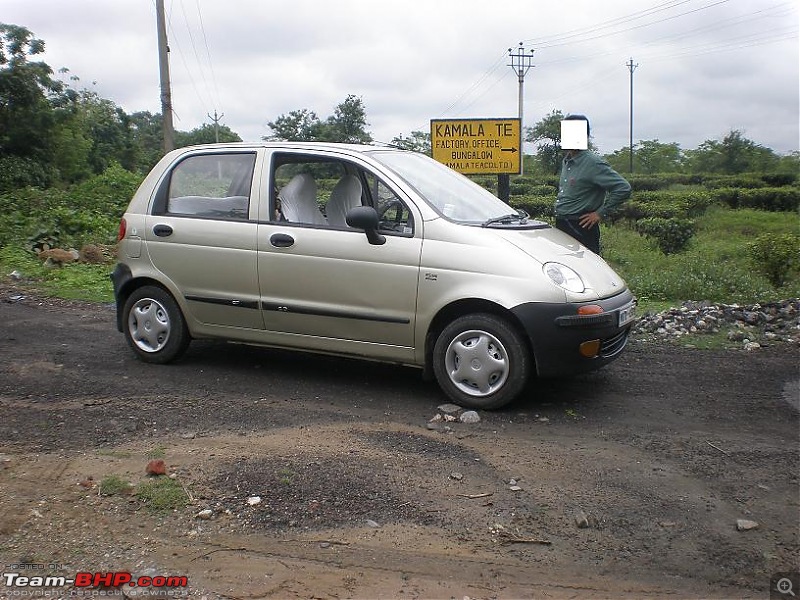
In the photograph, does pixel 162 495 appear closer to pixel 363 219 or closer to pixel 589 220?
pixel 363 219

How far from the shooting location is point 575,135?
24.9 ft

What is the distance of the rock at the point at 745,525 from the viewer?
12.3ft

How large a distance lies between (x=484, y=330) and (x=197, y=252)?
2.41 m

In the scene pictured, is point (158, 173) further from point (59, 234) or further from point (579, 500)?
point (59, 234)

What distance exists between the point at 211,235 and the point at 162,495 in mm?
2690

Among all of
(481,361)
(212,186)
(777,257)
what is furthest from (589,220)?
(777,257)

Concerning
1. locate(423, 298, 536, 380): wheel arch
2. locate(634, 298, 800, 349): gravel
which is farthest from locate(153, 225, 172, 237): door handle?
locate(634, 298, 800, 349): gravel

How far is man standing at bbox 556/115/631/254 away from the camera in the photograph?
24.3 ft

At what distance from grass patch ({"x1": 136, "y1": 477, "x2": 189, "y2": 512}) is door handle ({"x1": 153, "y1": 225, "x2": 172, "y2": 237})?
2.71 meters

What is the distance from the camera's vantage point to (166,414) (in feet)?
17.9

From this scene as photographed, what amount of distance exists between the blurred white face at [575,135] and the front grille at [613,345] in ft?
8.06

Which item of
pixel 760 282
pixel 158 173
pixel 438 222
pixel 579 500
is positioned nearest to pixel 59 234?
pixel 158 173

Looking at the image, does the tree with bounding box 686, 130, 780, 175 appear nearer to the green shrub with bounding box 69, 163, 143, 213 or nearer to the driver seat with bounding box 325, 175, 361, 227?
the green shrub with bounding box 69, 163, 143, 213

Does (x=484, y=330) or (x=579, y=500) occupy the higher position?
(x=484, y=330)
